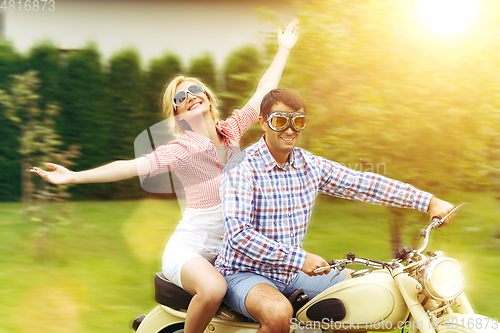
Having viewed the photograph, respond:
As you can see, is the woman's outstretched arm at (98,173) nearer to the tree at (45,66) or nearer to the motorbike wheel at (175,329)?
the motorbike wheel at (175,329)

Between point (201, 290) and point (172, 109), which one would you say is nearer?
point (201, 290)

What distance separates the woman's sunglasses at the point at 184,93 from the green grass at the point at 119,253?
6.31ft

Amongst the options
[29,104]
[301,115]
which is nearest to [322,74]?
[301,115]

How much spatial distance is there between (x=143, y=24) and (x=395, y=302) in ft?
30.0

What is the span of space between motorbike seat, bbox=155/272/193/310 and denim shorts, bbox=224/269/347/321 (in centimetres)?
24

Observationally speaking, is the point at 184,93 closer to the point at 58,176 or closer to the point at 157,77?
the point at 58,176

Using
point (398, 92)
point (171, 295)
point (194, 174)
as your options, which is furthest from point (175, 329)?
point (398, 92)

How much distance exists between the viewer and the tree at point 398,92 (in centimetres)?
323

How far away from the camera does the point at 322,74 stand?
11.8ft

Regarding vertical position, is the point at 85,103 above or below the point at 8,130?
above

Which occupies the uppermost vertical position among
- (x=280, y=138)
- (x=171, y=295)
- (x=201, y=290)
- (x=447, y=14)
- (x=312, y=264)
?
(x=447, y=14)

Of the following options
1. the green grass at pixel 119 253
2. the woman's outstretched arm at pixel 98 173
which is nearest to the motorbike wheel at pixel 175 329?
the woman's outstretched arm at pixel 98 173

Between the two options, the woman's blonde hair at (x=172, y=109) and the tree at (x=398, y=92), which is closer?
the woman's blonde hair at (x=172, y=109)

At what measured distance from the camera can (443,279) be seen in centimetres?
Result: 200
